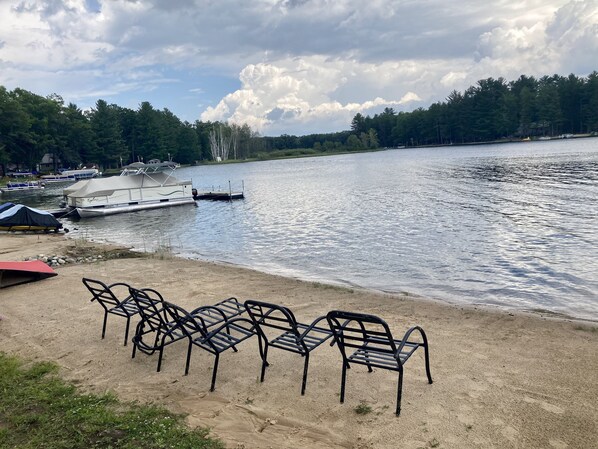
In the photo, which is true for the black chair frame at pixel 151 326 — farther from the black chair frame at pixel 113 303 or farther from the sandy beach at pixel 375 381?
the black chair frame at pixel 113 303

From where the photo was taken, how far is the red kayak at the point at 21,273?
37.3ft

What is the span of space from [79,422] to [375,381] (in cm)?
330

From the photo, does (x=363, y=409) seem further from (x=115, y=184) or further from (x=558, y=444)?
(x=115, y=184)

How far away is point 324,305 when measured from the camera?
9.48 m

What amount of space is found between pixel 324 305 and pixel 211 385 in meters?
4.31

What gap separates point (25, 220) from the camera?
82.5 ft

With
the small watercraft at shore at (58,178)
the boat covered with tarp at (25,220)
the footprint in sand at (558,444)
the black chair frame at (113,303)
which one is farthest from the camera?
the small watercraft at shore at (58,178)

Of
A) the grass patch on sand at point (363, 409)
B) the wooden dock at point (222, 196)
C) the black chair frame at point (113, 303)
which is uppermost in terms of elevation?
the black chair frame at point (113, 303)

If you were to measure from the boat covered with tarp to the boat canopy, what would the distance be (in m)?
9.80

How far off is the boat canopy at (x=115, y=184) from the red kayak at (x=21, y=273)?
2533 centimetres

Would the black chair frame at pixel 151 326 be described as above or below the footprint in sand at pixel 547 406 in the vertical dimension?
above

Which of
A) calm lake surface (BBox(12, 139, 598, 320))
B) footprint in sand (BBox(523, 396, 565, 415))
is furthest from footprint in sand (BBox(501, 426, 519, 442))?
calm lake surface (BBox(12, 139, 598, 320))

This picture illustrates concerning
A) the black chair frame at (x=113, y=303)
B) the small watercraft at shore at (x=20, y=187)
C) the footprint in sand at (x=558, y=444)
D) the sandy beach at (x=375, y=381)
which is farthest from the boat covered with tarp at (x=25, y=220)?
the small watercraft at shore at (x=20, y=187)

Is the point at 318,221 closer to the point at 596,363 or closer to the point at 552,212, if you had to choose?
the point at 552,212
